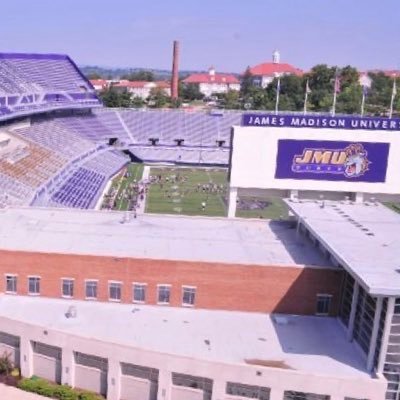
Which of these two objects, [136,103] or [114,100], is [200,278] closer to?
[114,100]

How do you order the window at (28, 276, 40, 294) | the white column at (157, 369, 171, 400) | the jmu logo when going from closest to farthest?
1. the white column at (157, 369, 171, 400)
2. the window at (28, 276, 40, 294)
3. the jmu logo

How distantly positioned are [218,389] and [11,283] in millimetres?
10593

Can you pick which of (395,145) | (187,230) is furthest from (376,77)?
(187,230)

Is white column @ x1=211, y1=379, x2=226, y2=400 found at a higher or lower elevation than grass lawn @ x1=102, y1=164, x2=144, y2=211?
higher

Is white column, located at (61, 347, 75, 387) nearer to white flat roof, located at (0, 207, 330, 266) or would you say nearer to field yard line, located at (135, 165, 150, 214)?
white flat roof, located at (0, 207, 330, 266)

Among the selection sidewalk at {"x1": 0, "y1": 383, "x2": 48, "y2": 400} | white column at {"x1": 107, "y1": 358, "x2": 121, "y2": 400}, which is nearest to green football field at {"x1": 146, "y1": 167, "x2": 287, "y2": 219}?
white column at {"x1": 107, "y1": 358, "x2": 121, "y2": 400}

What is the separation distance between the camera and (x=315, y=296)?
25.3 metres

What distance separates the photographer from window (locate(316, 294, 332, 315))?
2536cm

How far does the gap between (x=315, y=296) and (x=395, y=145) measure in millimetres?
15485

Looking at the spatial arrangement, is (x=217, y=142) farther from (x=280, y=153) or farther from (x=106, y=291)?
(x=106, y=291)

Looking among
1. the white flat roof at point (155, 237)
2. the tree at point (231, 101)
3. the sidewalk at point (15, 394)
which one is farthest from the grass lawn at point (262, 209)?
the tree at point (231, 101)

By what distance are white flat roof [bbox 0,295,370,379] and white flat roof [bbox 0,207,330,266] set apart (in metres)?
2.28

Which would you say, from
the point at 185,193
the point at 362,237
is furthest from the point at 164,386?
the point at 185,193

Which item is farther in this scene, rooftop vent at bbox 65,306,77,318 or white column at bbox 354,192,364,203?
white column at bbox 354,192,364,203
